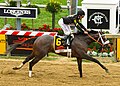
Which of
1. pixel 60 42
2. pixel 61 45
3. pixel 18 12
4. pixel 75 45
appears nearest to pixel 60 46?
pixel 61 45

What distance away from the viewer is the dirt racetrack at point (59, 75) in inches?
578

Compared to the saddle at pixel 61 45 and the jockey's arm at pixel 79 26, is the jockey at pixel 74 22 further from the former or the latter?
the saddle at pixel 61 45

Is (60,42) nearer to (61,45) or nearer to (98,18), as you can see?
(61,45)

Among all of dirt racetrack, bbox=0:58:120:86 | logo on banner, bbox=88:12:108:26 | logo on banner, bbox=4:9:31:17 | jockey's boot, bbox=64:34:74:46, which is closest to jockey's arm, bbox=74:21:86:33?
jockey's boot, bbox=64:34:74:46

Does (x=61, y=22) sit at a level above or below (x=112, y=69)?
above

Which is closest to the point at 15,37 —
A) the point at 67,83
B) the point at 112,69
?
the point at 112,69

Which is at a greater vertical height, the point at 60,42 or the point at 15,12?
the point at 15,12

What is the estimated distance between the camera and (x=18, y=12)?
2033cm

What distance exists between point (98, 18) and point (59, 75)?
721 cm

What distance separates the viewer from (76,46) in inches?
608

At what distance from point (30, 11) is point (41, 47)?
486 cm

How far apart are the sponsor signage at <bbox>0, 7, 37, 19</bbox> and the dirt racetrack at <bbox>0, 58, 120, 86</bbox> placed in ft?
7.54

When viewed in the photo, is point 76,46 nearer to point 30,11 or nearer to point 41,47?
point 41,47

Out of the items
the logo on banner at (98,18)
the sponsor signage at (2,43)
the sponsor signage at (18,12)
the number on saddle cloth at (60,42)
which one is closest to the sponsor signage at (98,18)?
the logo on banner at (98,18)
